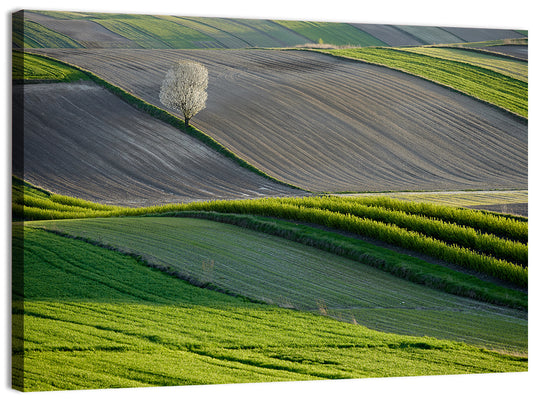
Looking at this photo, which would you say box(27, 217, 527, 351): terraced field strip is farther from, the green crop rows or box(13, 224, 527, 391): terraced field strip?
the green crop rows

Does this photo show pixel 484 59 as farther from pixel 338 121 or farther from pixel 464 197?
pixel 464 197

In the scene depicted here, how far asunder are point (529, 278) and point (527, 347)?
Answer: 1137 millimetres

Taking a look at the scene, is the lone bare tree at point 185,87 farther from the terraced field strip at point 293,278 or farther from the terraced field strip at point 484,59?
the terraced field strip at point 484,59

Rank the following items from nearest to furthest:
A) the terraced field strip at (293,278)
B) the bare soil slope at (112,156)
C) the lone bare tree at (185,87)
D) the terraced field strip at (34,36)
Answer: the terraced field strip at (34,36) → the terraced field strip at (293,278) → the bare soil slope at (112,156) → the lone bare tree at (185,87)

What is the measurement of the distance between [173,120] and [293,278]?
179 inches

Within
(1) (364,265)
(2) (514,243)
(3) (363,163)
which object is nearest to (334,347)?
(1) (364,265)

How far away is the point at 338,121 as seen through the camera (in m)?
15.9

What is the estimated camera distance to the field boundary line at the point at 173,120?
13420mm

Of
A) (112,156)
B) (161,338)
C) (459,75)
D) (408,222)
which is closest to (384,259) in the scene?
(408,222)

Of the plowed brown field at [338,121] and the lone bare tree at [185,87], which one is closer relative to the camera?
the lone bare tree at [185,87]

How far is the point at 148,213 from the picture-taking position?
11.2 metres

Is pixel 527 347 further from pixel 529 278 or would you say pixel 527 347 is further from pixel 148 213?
pixel 148 213

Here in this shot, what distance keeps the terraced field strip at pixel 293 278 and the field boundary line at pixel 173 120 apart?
209 centimetres

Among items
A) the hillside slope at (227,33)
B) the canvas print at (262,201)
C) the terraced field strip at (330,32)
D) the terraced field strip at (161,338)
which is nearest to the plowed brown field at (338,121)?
the canvas print at (262,201)
